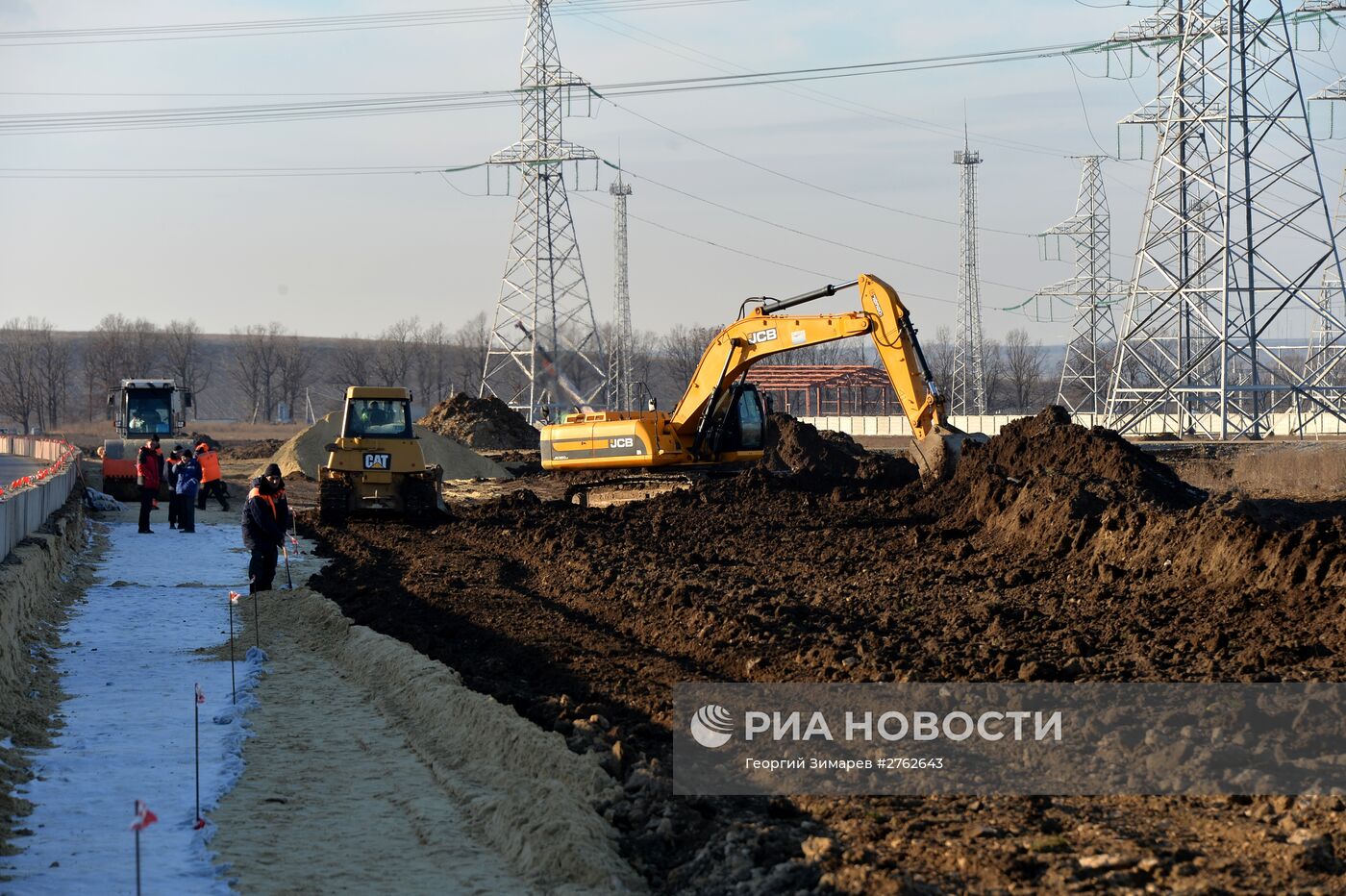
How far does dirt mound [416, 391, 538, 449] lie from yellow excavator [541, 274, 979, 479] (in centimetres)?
2443

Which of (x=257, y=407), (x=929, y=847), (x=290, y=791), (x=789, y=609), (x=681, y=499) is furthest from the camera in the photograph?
(x=257, y=407)

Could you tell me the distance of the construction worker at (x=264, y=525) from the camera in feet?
50.2

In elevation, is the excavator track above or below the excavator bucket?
below

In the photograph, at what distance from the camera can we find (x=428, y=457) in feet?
125

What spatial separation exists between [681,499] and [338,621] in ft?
34.5

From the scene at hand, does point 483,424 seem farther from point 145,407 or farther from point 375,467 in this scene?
point 375,467

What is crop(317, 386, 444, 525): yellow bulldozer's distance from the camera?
2334cm

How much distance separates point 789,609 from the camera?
12.7 metres

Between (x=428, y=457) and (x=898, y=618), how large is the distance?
2713 centimetres

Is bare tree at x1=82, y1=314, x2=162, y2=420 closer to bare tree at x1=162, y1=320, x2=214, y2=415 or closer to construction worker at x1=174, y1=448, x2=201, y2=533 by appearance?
bare tree at x1=162, y1=320, x2=214, y2=415

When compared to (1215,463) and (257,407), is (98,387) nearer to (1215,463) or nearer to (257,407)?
(257,407)

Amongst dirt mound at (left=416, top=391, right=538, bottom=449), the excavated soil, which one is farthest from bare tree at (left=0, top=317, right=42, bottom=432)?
the excavated soil

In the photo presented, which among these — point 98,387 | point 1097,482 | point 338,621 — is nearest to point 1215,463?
point 1097,482

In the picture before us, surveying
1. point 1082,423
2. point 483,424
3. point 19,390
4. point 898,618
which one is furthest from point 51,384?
point 898,618
